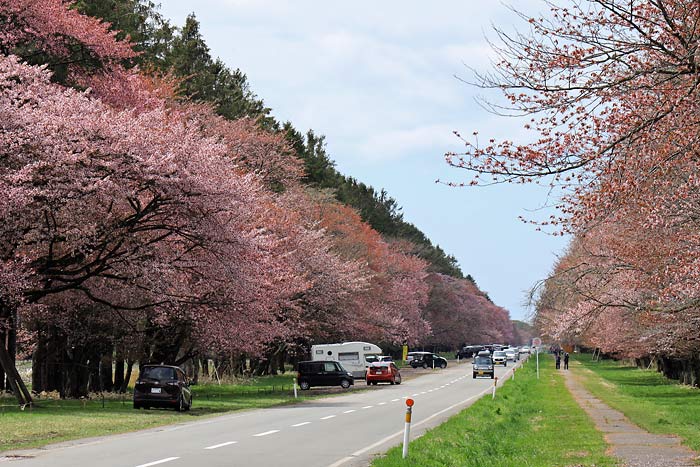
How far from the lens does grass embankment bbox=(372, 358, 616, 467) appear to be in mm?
15227

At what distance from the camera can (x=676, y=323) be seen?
3117 centimetres

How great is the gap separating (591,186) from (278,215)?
42488 mm

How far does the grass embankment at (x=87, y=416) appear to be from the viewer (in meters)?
20.3

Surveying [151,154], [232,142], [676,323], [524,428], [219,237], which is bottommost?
[524,428]

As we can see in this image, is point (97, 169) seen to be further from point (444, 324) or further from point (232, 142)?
point (444, 324)

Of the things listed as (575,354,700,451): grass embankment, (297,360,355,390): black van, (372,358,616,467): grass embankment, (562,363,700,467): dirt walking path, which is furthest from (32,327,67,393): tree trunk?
(575,354,700,451): grass embankment

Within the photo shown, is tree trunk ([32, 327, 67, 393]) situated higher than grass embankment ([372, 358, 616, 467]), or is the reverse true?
tree trunk ([32, 327, 67, 393])

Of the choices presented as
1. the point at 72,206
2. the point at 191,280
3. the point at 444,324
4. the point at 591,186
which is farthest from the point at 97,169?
the point at 444,324

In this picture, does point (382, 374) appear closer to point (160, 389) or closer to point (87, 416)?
point (160, 389)

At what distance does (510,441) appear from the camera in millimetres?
20078

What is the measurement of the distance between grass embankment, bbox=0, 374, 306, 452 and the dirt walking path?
36.0ft

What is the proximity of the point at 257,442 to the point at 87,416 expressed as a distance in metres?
9.38

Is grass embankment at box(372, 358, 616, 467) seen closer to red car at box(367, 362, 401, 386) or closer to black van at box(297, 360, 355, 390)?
black van at box(297, 360, 355, 390)

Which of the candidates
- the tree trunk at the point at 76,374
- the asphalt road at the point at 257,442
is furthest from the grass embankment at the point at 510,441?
the tree trunk at the point at 76,374
